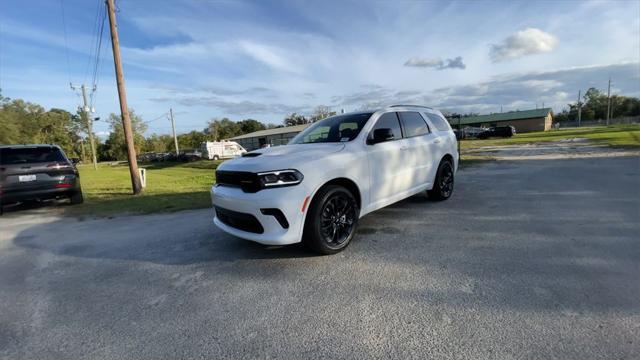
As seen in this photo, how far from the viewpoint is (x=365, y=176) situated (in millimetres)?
4352

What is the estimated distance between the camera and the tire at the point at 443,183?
6.24m

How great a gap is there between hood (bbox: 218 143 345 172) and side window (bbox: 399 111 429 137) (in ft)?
5.29

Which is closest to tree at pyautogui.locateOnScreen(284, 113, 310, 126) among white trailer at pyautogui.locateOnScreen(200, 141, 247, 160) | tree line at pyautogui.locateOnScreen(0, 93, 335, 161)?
tree line at pyautogui.locateOnScreen(0, 93, 335, 161)

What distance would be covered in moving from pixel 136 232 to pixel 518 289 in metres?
5.61

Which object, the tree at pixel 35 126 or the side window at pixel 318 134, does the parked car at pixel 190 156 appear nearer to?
the tree at pixel 35 126

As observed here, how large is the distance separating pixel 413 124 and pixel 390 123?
0.73 m

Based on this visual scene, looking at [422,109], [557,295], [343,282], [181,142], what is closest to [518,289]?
[557,295]

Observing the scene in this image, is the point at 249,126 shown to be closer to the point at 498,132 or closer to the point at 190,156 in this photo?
the point at 190,156

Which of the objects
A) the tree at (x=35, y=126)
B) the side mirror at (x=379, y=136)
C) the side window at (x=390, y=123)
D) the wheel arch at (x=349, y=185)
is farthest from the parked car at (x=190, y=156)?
the wheel arch at (x=349, y=185)

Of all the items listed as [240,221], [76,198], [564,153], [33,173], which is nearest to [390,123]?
[240,221]

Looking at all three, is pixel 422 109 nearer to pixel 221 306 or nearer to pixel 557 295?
pixel 557 295

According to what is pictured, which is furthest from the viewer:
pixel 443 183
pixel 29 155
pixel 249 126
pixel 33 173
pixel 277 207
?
pixel 249 126

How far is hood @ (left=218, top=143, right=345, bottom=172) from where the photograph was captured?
3.64m

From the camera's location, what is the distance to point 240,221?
3.85m
